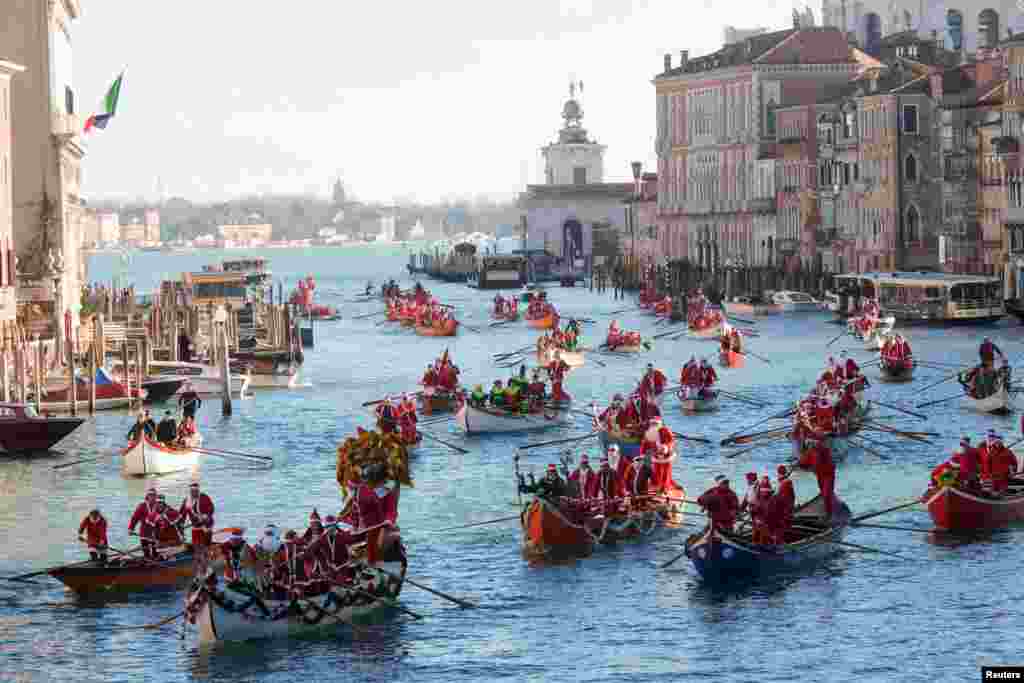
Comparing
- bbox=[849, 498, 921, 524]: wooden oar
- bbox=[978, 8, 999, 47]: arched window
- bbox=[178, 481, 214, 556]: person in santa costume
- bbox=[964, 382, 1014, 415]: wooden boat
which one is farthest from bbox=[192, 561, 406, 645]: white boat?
bbox=[978, 8, 999, 47]: arched window

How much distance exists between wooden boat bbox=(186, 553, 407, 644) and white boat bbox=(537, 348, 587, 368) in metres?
47.1

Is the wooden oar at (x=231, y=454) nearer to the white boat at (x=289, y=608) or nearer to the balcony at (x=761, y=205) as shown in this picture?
the white boat at (x=289, y=608)

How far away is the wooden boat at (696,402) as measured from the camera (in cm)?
7019

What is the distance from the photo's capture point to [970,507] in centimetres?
4528

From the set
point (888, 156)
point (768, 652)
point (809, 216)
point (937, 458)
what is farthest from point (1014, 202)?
point (768, 652)

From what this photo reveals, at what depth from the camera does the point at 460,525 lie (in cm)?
4872

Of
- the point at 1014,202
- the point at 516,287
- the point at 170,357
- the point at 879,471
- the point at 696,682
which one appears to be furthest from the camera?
the point at 516,287

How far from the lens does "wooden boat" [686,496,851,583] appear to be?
133ft

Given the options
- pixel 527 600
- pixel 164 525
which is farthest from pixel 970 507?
pixel 164 525

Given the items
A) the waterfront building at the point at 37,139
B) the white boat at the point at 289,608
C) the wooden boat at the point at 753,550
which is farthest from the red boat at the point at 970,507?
the waterfront building at the point at 37,139

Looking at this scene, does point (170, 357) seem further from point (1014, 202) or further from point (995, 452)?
point (995, 452)

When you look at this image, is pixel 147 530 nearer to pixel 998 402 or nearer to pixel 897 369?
pixel 998 402

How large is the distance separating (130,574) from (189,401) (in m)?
28.4

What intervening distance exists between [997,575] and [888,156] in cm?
8836
